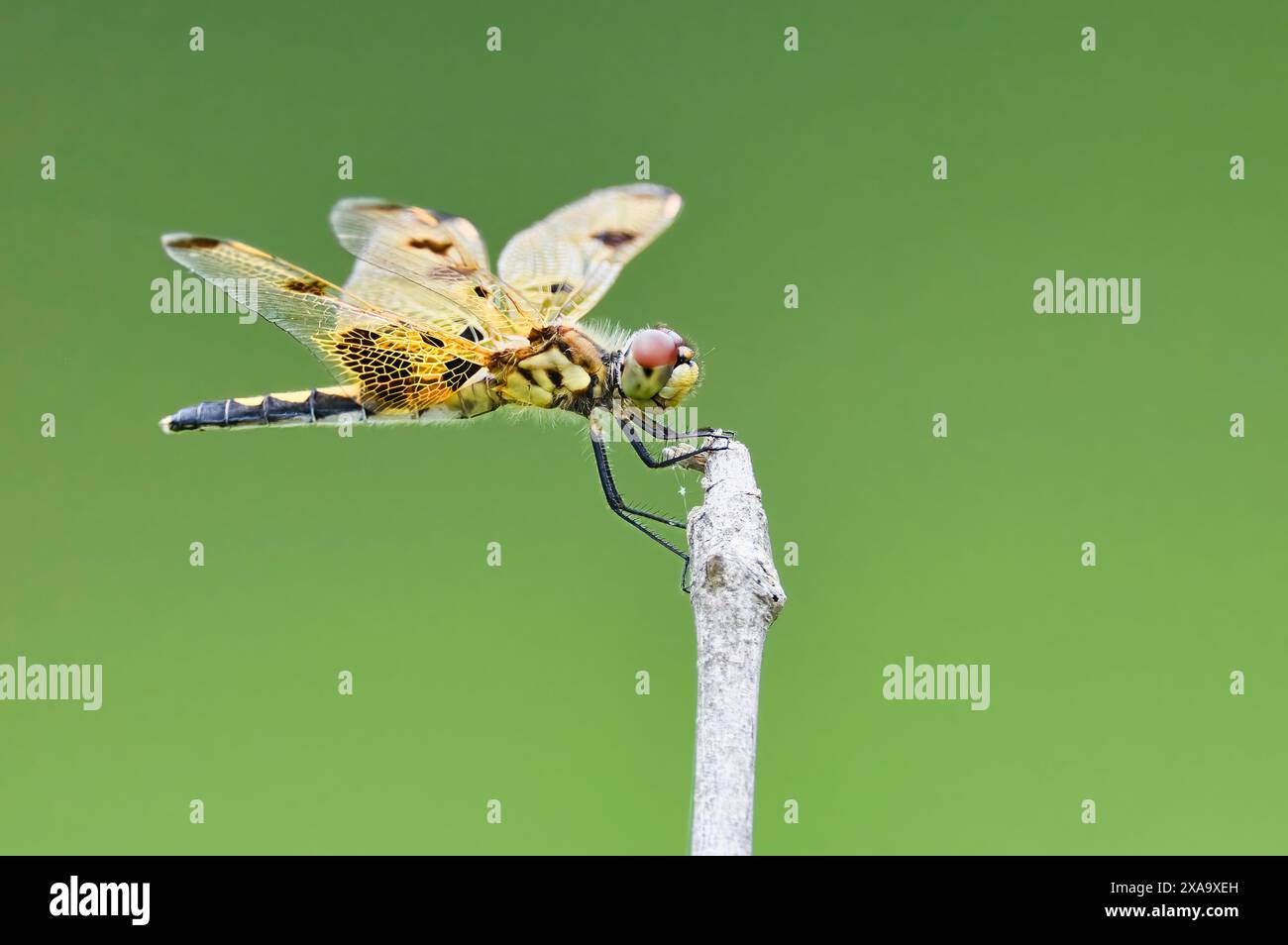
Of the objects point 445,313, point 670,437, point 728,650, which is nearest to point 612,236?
point 445,313

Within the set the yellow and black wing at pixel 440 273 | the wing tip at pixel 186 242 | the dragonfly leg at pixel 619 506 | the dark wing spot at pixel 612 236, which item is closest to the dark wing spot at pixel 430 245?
the yellow and black wing at pixel 440 273

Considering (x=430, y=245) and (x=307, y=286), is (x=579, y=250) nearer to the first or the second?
(x=430, y=245)

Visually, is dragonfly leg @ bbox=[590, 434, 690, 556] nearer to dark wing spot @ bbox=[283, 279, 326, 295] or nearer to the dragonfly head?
the dragonfly head

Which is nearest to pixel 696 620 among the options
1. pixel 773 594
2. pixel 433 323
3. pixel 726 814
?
pixel 773 594

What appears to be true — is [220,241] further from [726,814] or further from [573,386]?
[726,814]

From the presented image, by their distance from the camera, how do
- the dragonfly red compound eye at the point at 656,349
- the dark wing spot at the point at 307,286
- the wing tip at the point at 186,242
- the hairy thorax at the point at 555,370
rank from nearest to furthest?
the dragonfly red compound eye at the point at 656,349
the wing tip at the point at 186,242
the hairy thorax at the point at 555,370
the dark wing spot at the point at 307,286

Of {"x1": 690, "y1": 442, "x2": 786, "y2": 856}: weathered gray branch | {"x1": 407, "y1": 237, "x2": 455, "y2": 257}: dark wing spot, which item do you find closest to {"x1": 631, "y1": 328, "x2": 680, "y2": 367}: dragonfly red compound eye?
{"x1": 407, "y1": 237, "x2": 455, "y2": 257}: dark wing spot

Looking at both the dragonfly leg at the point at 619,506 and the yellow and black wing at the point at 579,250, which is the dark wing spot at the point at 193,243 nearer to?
the yellow and black wing at the point at 579,250
